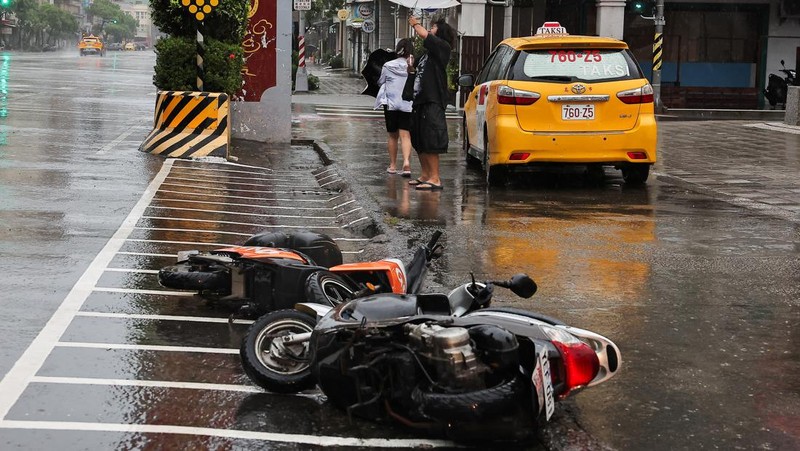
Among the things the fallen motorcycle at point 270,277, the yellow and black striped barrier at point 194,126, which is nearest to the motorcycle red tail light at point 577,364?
the fallen motorcycle at point 270,277

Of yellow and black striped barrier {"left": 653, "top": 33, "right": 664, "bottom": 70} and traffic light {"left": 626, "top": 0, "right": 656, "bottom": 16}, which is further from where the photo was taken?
traffic light {"left": 626, "top": 0, "right": 656, "bottom": 16}

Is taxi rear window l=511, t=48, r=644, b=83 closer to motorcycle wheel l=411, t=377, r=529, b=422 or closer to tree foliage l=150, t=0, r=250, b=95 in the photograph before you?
tree foliage l=150, t=0, r=250, b=95

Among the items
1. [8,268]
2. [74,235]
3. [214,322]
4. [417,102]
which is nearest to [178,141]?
[417,102]

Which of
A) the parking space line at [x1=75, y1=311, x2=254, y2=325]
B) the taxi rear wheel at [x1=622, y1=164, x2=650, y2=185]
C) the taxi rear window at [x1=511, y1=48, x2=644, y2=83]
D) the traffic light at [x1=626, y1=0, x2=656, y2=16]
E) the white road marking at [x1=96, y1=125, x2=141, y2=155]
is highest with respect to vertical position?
the traffic light at [x1=626, y1=0, x2=656, y2=16]

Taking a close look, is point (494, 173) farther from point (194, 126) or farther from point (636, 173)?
point (194, 126)

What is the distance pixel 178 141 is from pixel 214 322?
9.42 m

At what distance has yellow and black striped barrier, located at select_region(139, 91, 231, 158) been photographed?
15.7 metres

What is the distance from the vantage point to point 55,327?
6430 mm

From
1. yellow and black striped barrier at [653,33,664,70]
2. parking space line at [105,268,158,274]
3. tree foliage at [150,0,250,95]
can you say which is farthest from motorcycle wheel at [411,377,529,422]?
yellow and black striped barrier at [653,33,664,70]

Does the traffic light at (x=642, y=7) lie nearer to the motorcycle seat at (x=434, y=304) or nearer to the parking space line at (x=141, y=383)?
the motorcycle seat at (x=434, y=304)

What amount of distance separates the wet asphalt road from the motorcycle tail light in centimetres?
22

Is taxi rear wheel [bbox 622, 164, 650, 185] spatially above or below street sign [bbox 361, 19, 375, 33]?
below

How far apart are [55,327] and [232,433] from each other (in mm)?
2003

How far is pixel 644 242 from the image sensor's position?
368 inches
